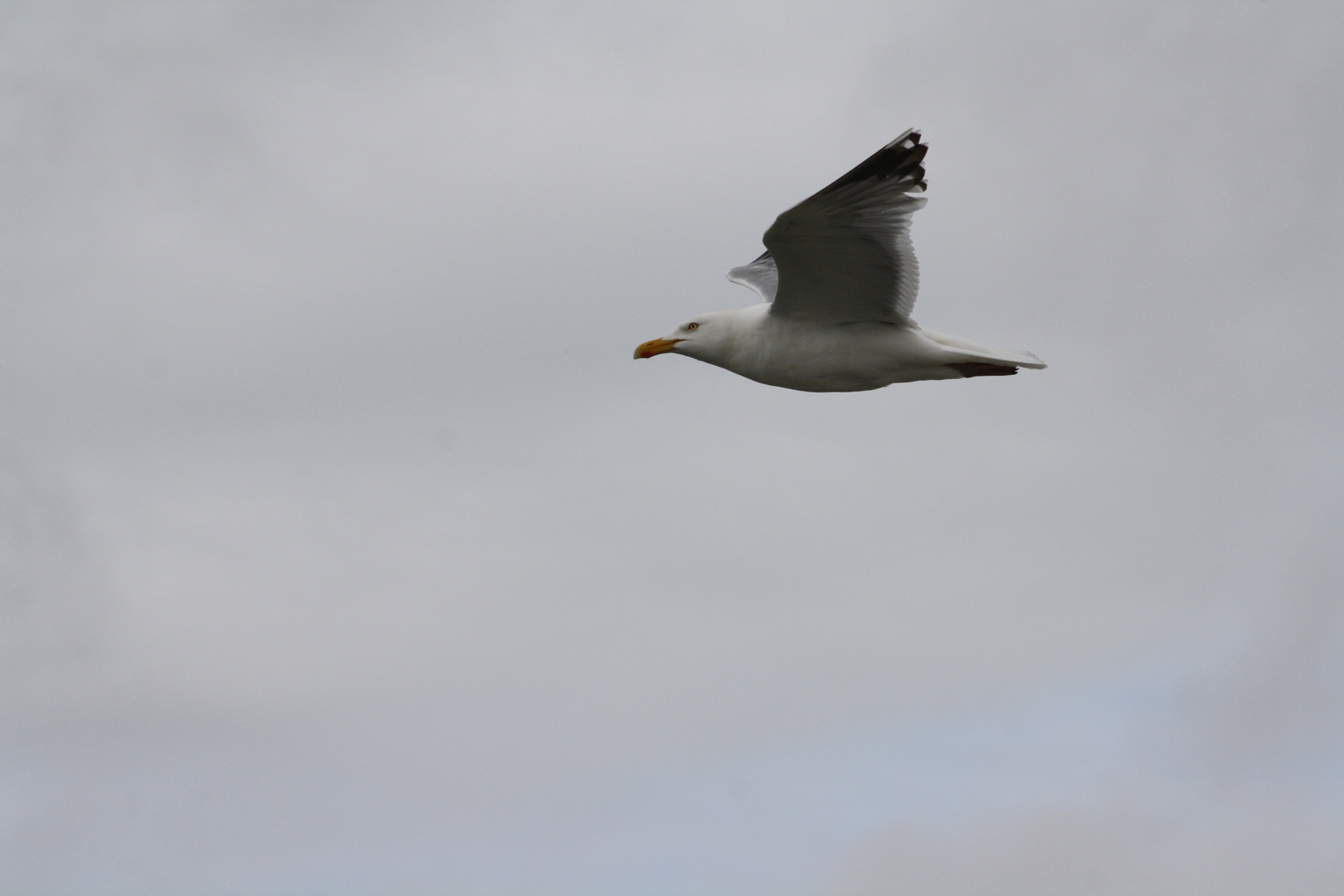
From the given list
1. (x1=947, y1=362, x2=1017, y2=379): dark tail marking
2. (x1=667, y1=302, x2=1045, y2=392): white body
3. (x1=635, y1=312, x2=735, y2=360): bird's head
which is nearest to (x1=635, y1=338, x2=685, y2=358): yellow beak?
(x1=635, y1=312, x2=735, y2=360): bird's head

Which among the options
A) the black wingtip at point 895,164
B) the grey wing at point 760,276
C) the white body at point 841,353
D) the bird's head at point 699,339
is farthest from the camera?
the grey wing at point 760,276

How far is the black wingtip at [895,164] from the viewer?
13.1 metres

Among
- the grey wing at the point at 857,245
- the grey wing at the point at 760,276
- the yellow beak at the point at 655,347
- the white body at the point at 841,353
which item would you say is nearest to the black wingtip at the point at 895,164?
the grey wing at the point at 857,245

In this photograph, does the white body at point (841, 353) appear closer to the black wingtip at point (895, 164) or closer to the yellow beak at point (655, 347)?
the yellow beak at point (655, 347)

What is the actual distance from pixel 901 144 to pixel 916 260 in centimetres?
185

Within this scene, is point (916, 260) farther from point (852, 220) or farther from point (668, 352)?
point (668, 352)

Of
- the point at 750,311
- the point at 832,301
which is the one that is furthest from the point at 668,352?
the point at 832,301

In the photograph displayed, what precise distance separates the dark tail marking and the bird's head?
2.36 meters

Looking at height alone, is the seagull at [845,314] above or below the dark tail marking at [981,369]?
above

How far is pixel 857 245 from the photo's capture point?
14.0 metres

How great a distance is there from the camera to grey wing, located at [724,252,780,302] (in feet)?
60.2

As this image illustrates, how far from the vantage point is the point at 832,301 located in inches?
584

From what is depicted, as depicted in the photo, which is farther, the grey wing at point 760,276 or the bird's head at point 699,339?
the grey wing at point 760,276

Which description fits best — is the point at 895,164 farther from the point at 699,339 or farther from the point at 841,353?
the point at 699,339
